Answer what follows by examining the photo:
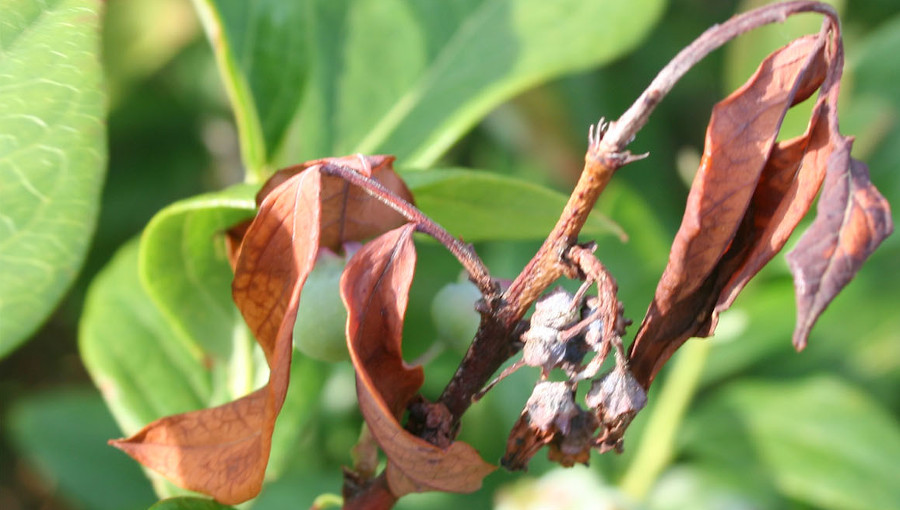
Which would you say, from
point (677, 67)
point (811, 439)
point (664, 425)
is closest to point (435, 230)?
point (677, 67)

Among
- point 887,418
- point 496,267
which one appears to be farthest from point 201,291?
point 887,418

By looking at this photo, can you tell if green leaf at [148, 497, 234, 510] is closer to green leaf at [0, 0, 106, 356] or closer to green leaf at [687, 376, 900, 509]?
green leaf at [0, 0, 106, 356]

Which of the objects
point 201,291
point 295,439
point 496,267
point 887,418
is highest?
point 201,291

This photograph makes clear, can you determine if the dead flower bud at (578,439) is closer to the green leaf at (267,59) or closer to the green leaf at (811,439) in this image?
the green leaf at (267,59)

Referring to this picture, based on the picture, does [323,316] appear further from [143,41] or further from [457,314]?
[143,41]

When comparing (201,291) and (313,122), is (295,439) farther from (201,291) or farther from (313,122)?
(313,122)

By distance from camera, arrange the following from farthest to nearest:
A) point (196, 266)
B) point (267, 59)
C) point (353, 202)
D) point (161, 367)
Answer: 1. point (161, 367)
2. point (267, 59)
3. point (196, 266)
4. point (353, 202)
